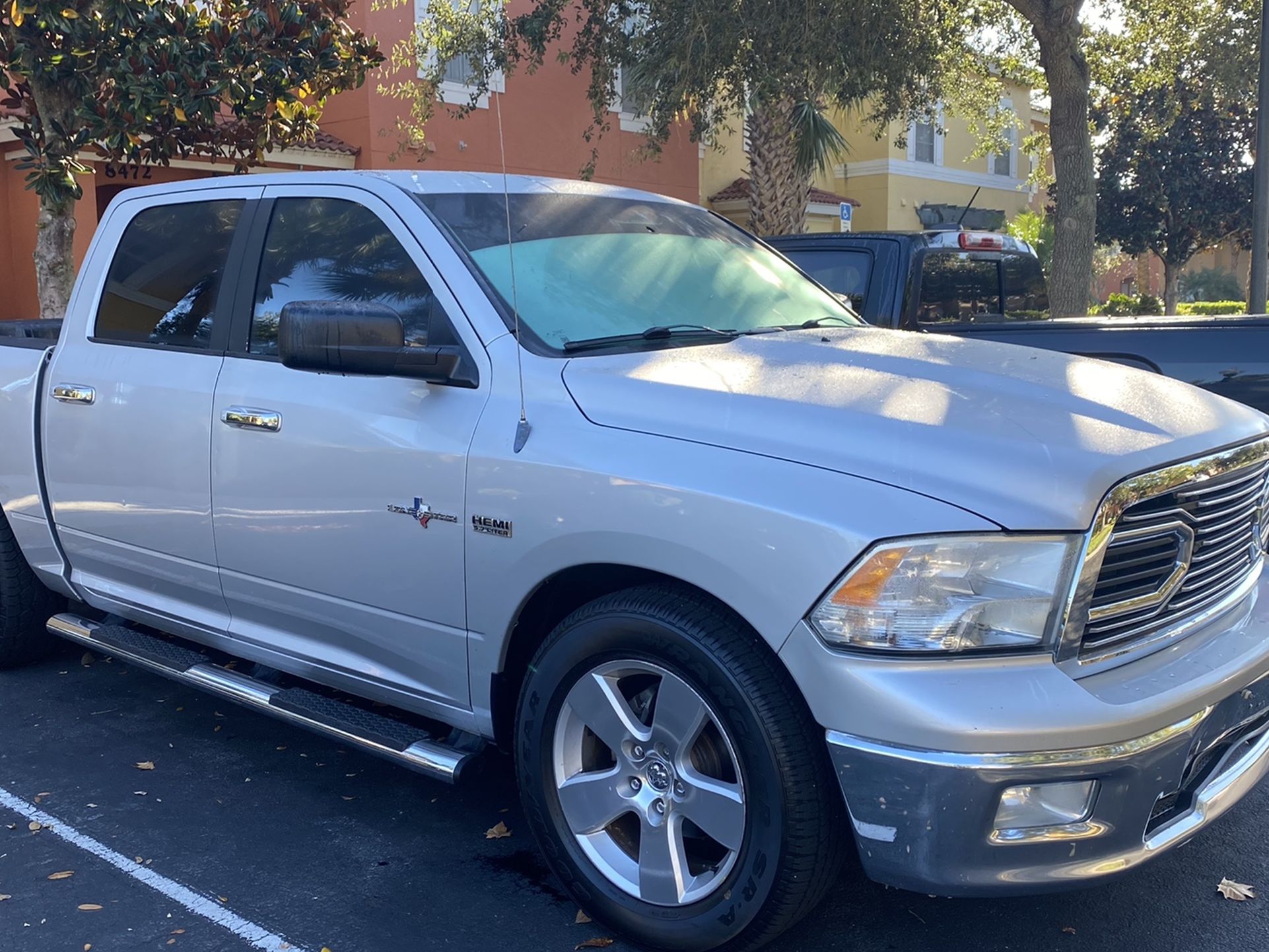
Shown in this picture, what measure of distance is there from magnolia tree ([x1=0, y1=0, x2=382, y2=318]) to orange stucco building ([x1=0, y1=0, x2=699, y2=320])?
9.28ft

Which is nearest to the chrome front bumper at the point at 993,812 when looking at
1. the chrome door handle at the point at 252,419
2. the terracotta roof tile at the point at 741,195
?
the chrome door handle at the point at 252,419

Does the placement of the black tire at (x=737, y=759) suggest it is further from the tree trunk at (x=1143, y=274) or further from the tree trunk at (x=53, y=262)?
the tree trunk at (x=1143, y=274)

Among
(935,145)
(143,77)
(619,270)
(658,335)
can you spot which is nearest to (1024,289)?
(619,270)

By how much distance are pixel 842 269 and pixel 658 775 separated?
13.1 feet

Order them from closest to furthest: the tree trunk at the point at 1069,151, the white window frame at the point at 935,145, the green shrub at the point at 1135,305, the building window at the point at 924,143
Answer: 1. the tree trunk at the point at 1069,151
2. the white window frame at the point at 935,145
3. the building window at the point at 924,143
4. the green shrub at the point at 1135,305

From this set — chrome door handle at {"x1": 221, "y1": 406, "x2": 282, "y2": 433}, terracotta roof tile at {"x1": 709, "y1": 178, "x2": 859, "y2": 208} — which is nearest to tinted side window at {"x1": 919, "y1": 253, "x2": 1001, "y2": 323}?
chrome door handle at {"x1": 221, "y1": 406, "x2": 282, "y2": 433}

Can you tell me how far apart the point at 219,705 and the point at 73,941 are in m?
1.85

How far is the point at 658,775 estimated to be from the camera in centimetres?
296

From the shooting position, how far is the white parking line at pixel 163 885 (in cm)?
315

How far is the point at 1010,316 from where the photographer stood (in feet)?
23.2

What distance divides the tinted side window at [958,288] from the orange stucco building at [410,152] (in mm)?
9312

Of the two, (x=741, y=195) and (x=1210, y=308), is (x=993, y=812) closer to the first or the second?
(x=741, y=195)

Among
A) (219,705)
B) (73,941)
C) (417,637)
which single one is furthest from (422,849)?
(219,705)

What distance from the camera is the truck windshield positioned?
11.4ft
